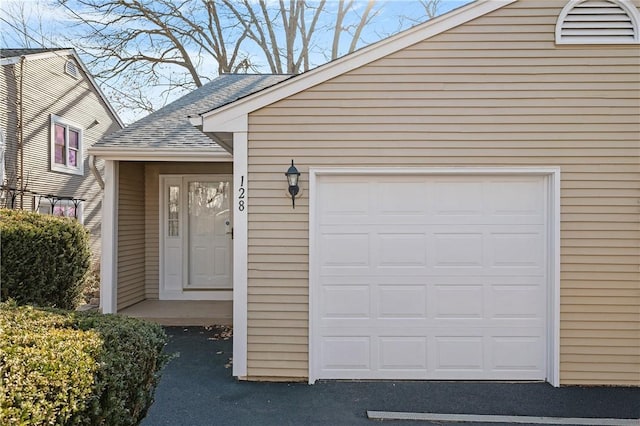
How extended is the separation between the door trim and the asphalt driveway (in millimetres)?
302

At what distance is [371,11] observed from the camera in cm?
1509

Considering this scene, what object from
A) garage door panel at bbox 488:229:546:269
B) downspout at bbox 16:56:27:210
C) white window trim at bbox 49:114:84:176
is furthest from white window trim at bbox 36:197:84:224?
garage door panel at bbox 488:229:546:269

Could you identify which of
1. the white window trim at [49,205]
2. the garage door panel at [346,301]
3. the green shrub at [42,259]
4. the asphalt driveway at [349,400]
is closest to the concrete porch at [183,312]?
the green shrub at [42,259]

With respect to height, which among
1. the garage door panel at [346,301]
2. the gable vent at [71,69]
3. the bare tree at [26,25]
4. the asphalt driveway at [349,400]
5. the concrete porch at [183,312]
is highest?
the bare tree at [26,25]

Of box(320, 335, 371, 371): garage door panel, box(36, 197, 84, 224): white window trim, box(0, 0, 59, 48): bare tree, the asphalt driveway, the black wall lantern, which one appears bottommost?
the asphalt driveway

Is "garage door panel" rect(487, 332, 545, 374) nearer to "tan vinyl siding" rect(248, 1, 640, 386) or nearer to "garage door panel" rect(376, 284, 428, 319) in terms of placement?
"tan vinyl siding" rect(248, 1, 640, 386)

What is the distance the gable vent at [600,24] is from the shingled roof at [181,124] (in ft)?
11.3

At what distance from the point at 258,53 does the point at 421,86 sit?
12.7 meters

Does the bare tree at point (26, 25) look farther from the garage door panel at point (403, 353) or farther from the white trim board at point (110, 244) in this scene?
the garage door panel at point (403, 353)

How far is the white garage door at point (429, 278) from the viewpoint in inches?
177

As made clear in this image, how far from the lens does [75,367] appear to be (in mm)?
2059

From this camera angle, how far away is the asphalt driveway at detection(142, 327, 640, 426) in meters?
3.76

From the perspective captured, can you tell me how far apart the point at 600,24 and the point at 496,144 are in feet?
5.24

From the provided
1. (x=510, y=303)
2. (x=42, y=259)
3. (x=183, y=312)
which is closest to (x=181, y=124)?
(x=42, y=259)
